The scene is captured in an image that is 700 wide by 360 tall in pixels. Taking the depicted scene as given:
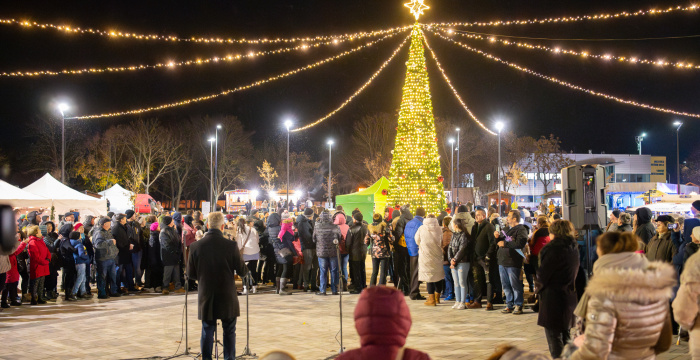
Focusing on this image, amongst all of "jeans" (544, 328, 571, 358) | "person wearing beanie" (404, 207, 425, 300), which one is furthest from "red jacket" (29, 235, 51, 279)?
"jeans" (544, 328, 571, 358)

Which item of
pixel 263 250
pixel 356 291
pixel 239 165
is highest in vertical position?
pixel 239 165

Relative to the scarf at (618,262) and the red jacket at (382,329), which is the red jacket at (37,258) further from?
the scarf at (618,262)

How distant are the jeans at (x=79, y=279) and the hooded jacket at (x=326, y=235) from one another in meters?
4.93

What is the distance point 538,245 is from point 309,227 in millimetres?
5048

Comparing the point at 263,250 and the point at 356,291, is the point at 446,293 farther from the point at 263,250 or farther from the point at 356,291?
the point at 263,250

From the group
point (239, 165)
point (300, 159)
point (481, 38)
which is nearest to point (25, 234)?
point (481, 38)

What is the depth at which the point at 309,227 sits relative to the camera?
12312 mm

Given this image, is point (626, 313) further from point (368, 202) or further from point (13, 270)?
point (368, 202)

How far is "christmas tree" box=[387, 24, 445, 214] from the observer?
19797 millimetres

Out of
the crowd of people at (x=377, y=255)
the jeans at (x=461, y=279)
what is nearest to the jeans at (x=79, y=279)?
the crowd of people at (x=377, y=255)

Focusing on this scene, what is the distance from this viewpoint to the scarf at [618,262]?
327 centimetres

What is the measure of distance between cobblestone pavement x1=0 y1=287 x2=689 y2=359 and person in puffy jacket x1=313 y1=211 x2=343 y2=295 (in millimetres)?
817

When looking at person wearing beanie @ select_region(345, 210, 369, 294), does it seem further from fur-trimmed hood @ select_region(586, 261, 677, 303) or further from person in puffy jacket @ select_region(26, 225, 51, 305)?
fur-trimmed hood @ select_region(586, 261, 677, 303)

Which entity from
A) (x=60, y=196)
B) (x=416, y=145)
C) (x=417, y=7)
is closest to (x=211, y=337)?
(x=416, y=145)
